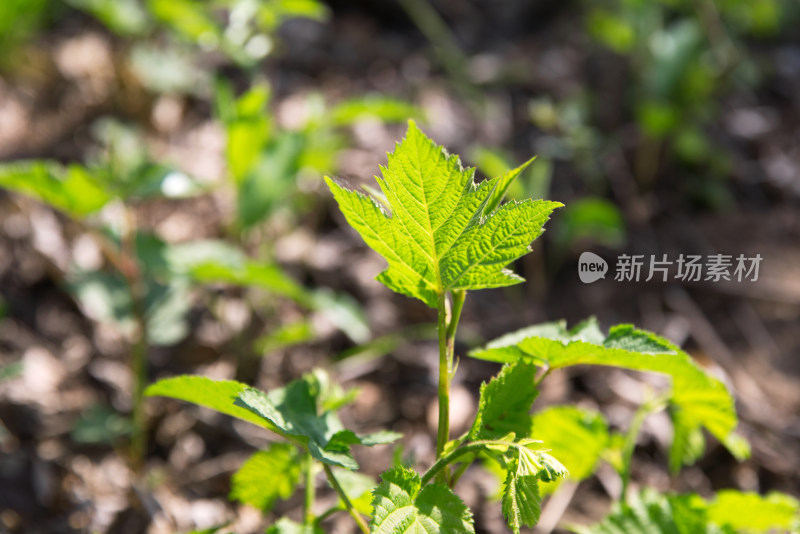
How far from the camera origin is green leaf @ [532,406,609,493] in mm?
1000

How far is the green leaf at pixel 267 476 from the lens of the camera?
0.87m

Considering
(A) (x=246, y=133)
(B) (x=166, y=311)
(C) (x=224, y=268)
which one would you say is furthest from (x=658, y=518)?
(A) (x=246, y=133)

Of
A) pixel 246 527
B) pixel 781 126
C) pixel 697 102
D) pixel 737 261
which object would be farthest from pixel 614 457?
pixel 781 126

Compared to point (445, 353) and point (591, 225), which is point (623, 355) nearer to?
point (445, 353)

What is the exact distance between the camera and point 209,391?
0.71 meters

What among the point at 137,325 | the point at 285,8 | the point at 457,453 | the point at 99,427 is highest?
the point at 285,8

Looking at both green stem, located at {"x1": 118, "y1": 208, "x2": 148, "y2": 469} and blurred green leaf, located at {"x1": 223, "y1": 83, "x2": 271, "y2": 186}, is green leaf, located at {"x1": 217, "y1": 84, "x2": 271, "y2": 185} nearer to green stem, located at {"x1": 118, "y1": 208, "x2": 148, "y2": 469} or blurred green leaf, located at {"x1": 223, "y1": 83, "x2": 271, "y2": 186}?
blurred green leaf, located at {"x1": 223, "y1": 83, "x2": 271, "y2": 186}

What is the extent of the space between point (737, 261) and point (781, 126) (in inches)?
40.5

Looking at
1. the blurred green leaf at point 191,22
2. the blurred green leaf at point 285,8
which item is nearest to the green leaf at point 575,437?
the blurred green leaf at point 285,8

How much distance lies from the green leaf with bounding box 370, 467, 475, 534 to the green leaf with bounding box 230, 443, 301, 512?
0.81 ft

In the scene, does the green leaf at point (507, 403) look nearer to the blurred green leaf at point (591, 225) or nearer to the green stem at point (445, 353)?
the green stem at point (445, 353)

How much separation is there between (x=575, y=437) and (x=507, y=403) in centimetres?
33

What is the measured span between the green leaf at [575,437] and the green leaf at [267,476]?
370 millimetres

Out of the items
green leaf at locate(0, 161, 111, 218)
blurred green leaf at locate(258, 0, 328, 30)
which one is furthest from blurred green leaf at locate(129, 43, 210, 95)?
green leaf at locate(0, 161, 111, 218)
